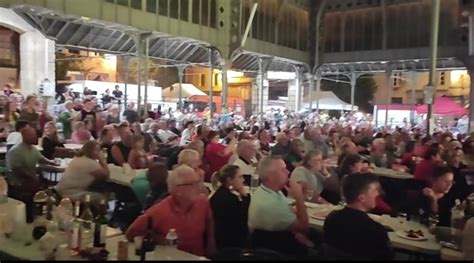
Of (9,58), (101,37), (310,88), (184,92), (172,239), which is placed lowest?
(172,239)

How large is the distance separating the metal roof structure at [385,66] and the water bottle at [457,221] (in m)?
18.0

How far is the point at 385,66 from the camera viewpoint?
945 inches

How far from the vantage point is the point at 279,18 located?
2270cm

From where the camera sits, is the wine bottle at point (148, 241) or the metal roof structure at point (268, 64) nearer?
the wine bottle at point (148, 241)

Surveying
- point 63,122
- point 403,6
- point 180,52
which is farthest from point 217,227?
point 403,6

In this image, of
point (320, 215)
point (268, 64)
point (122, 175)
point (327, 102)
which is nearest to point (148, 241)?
point (320, 215)

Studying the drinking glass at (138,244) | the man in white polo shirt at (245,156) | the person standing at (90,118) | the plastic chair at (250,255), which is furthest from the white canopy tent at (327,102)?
the plastic chair at (250,255)

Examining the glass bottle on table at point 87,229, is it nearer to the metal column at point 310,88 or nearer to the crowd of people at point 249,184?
the crowd of people at point 249,184

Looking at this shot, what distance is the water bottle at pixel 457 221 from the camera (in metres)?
4.14

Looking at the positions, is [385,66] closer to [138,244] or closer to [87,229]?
[87,229]

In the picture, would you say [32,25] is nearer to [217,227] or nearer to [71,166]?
[71,166]

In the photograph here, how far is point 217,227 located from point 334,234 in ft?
3.75

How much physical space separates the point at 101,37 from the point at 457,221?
1538cm

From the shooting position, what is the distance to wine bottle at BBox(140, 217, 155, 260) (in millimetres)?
3383
